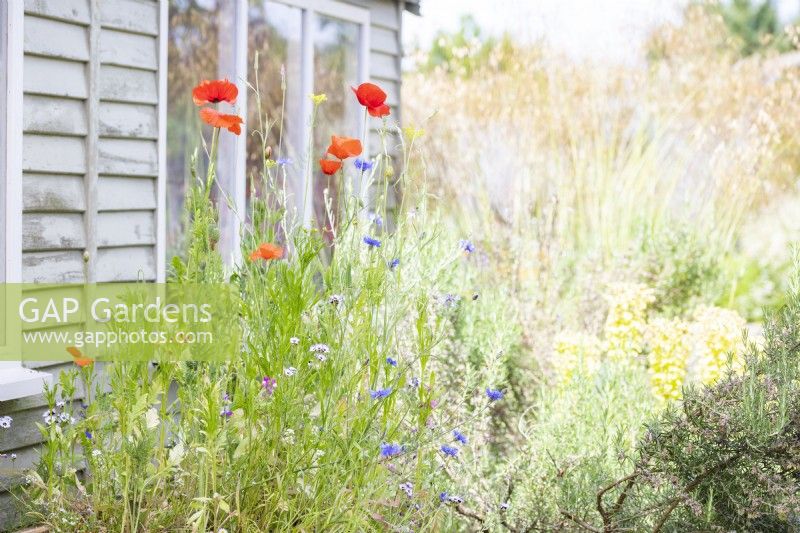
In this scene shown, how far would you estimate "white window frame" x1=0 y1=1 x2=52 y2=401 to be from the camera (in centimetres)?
277

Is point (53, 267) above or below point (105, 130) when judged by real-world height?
below

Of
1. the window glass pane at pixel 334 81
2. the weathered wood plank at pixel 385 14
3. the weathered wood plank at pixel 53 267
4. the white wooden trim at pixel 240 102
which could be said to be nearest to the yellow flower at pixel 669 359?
the window glass pane at pixel 334 81

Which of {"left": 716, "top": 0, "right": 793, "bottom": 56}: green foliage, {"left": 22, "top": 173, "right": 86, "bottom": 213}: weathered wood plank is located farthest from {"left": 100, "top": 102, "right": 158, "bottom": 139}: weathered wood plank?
{"left": 716, "top": 0, "right": 793, "bottom": 56}: green foliage

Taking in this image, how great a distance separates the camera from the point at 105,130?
316 centimetres

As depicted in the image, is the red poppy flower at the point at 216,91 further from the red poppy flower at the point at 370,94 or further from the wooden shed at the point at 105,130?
the red poppy flower at the point at 370,94

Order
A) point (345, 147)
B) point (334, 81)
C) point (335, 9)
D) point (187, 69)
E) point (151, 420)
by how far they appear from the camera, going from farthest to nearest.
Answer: point (334, 81)
point (335, 9)
point (187, 69)
point (345, 147)
point (151, 420)

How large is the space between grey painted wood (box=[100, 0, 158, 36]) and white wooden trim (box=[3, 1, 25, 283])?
395 millimetres

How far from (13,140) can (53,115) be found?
19cm

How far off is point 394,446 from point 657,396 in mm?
2003

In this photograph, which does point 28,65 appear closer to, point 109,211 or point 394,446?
point 109,211

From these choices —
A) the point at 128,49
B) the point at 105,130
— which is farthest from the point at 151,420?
the point at 128,49

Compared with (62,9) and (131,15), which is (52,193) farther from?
(131,15)

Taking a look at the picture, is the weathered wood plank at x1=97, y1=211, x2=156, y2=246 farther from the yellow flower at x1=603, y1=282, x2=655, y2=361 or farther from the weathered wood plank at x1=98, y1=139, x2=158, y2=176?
the yellow flower at x1=603, y1=282, x2=655, y2=361

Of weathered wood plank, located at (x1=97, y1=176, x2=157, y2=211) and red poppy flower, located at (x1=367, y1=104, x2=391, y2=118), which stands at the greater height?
red poppy flower, located at (x1=367, y1=104, x2=391, y2=118)
